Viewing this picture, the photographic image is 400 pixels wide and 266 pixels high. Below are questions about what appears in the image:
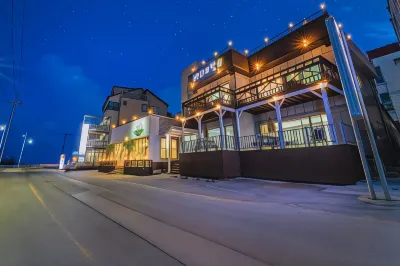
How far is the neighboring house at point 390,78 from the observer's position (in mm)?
19661

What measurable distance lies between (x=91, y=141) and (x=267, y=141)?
3356 cm

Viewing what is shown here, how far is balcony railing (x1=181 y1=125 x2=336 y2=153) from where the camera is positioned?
30.1 feet

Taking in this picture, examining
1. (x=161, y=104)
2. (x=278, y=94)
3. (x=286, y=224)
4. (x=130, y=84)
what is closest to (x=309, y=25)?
(x=278, y=94)

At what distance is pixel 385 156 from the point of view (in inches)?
436

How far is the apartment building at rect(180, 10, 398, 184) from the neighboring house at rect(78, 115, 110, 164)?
23.7m

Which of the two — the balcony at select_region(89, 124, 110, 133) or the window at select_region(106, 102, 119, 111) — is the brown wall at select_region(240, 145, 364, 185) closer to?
the window at select_region(106, 102, 119, 111)

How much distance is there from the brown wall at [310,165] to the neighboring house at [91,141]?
30.5 m

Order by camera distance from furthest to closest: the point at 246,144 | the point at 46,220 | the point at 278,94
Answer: the point at 246,144, the point at 278,94, the point at 46,220

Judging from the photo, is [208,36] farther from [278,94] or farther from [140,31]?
[278,94]

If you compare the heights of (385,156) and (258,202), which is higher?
(385,156)

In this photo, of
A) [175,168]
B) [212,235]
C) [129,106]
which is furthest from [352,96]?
[129,106]

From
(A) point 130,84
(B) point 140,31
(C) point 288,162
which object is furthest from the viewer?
(A) point 130,84

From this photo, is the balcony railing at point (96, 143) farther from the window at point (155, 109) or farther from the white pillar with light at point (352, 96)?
the white pillar with light at point (352, 96)

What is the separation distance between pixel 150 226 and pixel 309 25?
16073 millimetres
